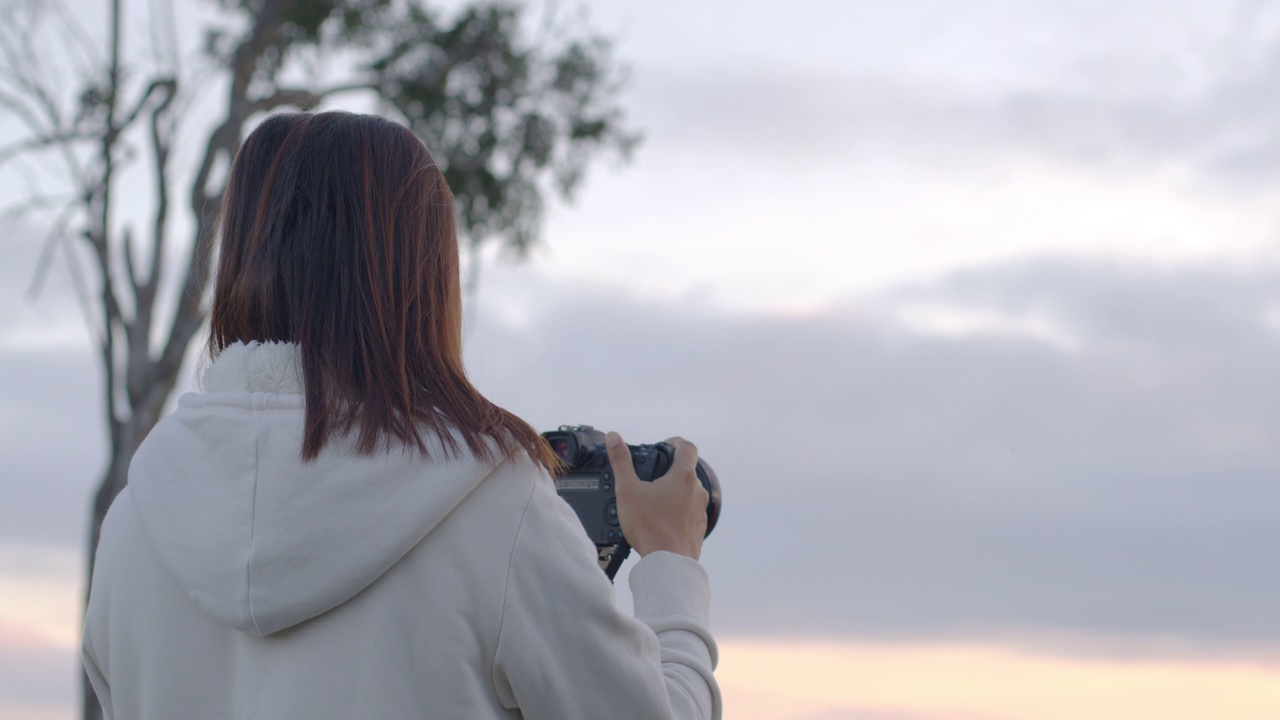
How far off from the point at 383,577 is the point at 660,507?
0.54m

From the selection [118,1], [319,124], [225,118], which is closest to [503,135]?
[225,118]

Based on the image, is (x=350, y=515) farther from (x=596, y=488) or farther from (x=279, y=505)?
(x=596, y=488)

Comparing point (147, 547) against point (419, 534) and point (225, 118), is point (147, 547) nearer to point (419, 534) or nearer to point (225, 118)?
point (419, 534)

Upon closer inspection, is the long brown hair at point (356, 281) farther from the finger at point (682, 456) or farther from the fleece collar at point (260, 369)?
the finger at point (682, 456)

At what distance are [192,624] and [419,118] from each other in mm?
10710

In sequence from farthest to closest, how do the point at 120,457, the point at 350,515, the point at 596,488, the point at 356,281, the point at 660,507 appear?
1. the point at 120,457
2. the point at 596,488
3. the point at 660,507
4. the point at 356,281
5. the point at 350,515

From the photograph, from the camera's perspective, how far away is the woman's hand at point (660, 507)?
187 centimetres

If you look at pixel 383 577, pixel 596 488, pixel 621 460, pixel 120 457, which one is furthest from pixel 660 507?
pixel 120 457

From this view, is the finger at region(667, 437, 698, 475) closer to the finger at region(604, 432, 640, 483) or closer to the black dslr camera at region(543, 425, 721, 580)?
the finger at region(604, 432, 640, 483)

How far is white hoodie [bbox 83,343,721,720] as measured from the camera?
1435 mm

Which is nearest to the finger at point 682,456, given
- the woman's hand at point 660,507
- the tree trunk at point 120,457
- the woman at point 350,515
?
the woman's hand at point 660,507

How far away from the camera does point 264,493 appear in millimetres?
1464

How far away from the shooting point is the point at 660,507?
189 cm

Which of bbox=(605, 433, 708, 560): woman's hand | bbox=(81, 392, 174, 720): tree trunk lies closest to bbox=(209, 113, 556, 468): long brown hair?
bbox=(605, 433, 708, 560): woman's hand
